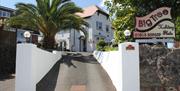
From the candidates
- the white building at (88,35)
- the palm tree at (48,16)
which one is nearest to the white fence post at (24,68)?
the palm tree at (48,16)

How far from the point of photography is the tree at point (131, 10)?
43.0 feet

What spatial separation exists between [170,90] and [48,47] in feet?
69.2

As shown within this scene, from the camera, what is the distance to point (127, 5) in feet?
44.1

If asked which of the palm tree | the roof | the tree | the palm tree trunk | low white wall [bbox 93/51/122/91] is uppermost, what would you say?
the roof

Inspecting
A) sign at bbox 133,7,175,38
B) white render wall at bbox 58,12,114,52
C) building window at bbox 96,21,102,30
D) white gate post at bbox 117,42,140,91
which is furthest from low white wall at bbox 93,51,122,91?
building window at bbox 96,21,102,30

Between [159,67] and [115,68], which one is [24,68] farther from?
[159,67]

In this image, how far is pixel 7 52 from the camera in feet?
59.9

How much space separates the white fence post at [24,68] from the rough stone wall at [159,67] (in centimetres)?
388

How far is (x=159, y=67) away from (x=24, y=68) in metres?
4.67

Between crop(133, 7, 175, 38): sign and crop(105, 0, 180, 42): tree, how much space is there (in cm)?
190

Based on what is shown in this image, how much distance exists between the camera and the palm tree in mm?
26875

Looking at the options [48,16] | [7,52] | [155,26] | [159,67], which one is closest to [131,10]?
[155,26]

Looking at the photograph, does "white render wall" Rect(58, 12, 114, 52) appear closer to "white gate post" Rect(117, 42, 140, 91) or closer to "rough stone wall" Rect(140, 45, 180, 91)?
"rough stone wall" Rect(140, 45, 180, 91)

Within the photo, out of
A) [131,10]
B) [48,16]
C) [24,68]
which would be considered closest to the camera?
[24,68]
